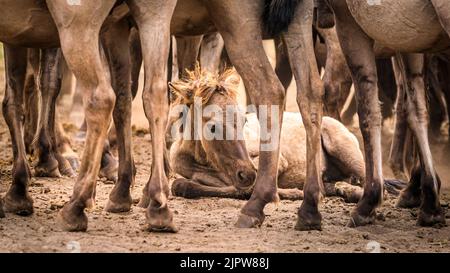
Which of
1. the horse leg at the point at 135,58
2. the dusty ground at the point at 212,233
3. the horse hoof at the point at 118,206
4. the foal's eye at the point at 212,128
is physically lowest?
the dusty ground at the point at 212,233

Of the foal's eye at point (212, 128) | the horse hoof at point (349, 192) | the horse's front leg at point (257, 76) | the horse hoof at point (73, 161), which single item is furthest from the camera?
the horse hoof at point (73, 161)

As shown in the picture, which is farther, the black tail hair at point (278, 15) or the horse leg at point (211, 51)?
the horse leg at point (211, 51)

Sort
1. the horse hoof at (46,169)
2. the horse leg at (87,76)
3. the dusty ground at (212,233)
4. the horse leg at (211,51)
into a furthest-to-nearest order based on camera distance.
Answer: the horse leg at (211,51) < the horse hoof at (46,169) < the horse leg at (87,76) < the dusty ground at (212,233)

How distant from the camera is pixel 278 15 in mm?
7723

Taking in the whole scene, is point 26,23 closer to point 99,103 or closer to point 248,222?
point 99,103

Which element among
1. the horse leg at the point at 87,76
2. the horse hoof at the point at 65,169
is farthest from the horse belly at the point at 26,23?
the horse hoof at the point at 65,169

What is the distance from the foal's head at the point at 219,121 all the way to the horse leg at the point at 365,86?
1.50 metres

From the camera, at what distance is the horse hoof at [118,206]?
27.3 feet

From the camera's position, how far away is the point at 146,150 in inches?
498

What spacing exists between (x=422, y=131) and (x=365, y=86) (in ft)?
2.08

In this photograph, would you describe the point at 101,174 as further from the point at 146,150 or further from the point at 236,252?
the point at 236,252

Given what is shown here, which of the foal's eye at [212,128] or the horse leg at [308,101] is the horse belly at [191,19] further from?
the foal's eye at [212,128]

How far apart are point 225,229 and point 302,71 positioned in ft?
4.41

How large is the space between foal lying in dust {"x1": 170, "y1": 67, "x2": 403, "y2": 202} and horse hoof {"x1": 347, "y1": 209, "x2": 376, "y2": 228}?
139cm
